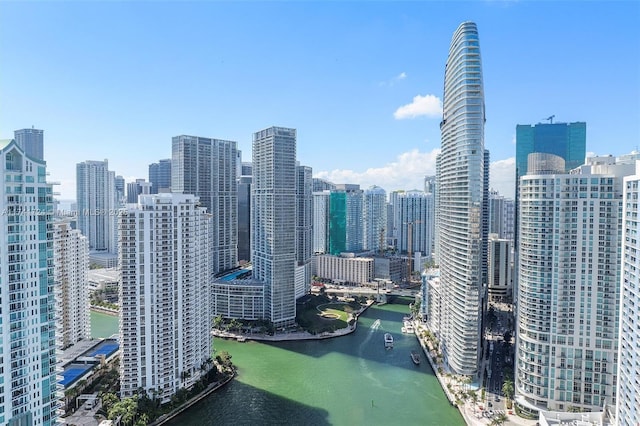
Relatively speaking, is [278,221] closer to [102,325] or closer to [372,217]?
[102,325]

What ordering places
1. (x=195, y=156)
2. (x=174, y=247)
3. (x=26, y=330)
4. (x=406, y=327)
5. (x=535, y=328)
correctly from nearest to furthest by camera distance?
(x=26, y=330) → (x=535, y=328) → (x=174, y=247) → (x=406, y=327) → (x=195, y=156)

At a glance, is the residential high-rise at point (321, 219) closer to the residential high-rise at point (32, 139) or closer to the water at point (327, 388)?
the water at point (327, 388)

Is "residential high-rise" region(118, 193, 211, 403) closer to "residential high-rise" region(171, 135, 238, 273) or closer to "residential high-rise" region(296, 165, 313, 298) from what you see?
"residential high-rise" region(296, 165, 313, 298)

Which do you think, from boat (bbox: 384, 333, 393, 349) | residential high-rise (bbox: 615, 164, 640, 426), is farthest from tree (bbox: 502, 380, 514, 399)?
boat (bbox: 384, 333, 393, 349)

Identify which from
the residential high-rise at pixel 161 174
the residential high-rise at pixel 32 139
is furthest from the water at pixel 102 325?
the residential high-rise at pixel 161 174

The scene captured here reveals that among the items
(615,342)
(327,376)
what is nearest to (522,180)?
(615,342)

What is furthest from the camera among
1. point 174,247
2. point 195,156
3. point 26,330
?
point 195,156

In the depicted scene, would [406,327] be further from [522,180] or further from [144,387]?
[144,387]
